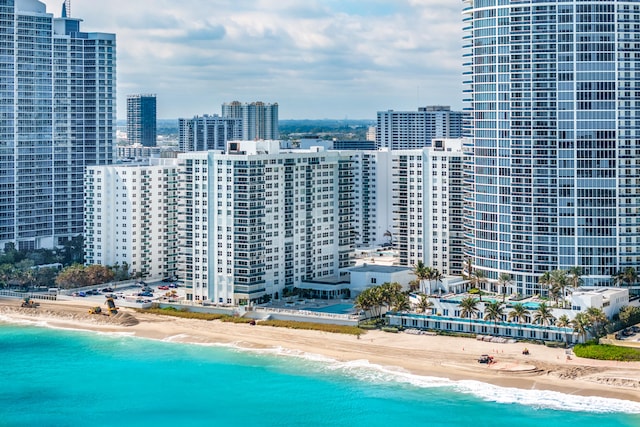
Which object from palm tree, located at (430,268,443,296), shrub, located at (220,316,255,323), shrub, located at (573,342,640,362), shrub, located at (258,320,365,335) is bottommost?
shrub, located at (573,342,640,362)

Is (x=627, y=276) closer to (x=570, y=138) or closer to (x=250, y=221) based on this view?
(x=570, y=138)

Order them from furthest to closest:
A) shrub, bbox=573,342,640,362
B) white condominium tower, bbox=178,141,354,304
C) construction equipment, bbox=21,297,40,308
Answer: construction equipment, bbox=21,297,40,308
white condominium tower, bbox=178,141,354,304
shrub, bbox=573,342,640,362

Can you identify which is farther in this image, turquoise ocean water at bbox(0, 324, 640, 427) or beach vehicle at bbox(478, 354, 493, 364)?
beach vehicle at bbox(478, 354, 493, 364)

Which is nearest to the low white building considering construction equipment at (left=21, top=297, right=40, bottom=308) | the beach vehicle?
the beach vehicle

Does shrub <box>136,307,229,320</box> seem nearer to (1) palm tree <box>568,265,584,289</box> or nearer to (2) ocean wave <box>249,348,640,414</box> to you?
(2) ocean wave <box>249,348,640,414</box>

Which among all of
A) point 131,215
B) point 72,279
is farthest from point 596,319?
point 72,279

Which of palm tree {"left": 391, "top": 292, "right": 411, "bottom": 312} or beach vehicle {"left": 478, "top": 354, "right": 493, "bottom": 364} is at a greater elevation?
palm tree {"left": 391, "top": 292, "right": 411, "bottom": 312}

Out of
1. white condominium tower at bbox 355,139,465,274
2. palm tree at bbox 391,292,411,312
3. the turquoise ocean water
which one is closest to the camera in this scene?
the turquoise ocean water

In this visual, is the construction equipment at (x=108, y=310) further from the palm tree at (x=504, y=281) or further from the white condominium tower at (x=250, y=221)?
the palm tree at (x=504, y=281)
